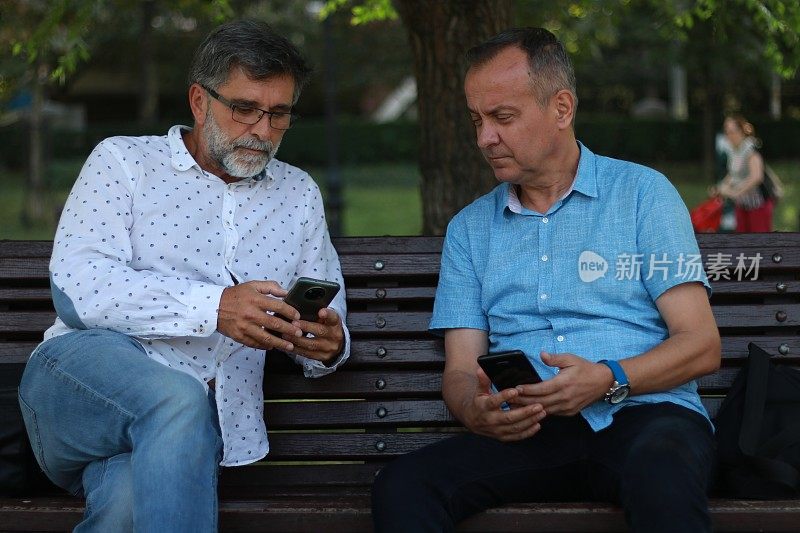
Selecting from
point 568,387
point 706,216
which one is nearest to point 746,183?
point 706,216

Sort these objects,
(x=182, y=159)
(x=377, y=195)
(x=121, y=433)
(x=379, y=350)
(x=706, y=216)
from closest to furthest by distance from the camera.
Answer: (x=121, y=433) → (x=182, y=159) → (x=379, y=350) → (x=706, y=216) → (x=377, y=195)

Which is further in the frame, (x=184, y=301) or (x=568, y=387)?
(x=184, y=301)

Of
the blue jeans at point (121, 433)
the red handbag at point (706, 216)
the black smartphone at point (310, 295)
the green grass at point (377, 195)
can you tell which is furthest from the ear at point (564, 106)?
the green grass at point (377, 195)

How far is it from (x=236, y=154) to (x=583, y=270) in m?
1.20

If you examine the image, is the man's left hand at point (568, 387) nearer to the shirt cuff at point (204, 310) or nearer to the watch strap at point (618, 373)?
the watch strap at point (618, 373)

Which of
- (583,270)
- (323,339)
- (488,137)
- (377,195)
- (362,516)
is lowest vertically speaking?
(377,195)

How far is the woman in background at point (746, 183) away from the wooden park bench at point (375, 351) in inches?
349

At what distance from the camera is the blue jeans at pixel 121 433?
10.1 ft

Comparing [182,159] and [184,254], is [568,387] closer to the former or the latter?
[184,254]

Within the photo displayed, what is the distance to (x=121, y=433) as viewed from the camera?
10.8 ft

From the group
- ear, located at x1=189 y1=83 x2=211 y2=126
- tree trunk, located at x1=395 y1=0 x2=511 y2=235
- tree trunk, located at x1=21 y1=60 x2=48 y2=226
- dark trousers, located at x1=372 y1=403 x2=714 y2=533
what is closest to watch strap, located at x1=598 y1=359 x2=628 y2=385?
dark trousers, located at x1=372 y1=403 x2=714 y2=533

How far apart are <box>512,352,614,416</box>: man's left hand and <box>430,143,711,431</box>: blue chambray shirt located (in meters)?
0.14

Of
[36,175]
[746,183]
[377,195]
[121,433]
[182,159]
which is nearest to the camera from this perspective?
[121,433]

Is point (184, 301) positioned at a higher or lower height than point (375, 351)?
higher
